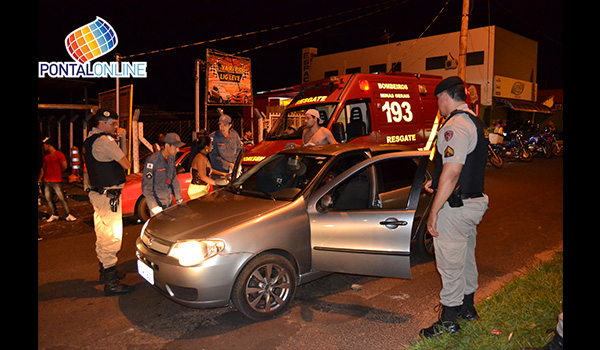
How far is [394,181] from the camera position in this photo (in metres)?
5.12

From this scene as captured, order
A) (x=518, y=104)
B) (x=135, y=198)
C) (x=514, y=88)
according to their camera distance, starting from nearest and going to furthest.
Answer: (x=135, y=198), (x=518, y=104), (x=514, y=88)

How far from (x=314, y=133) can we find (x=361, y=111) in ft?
4.95

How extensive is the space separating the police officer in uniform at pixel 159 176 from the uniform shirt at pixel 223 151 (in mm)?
2138

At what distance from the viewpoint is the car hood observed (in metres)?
3.72

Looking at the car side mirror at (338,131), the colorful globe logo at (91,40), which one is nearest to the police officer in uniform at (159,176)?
the car side mirror at (338,131)

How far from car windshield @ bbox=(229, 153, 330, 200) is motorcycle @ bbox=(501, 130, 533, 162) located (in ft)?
44.3

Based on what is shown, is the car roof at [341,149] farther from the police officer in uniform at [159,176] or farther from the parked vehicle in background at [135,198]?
the parked vehicle in background at [135,198]

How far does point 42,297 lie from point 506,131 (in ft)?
56.1

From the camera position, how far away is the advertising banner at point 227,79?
13.7 metres

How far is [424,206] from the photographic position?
16.7 feet

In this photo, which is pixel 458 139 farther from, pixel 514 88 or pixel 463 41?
pixel 514 88

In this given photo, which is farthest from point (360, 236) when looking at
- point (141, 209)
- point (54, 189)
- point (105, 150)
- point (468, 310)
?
point (54, 189)

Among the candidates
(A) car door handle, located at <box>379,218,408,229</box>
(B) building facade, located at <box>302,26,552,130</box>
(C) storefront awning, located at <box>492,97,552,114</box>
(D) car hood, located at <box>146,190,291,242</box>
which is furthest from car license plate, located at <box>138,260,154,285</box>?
(C) storefront awning, located at <box>492,97,552,114</box>

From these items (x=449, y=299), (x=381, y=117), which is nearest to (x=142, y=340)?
(x=449, y=299)
